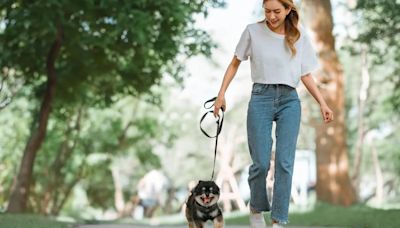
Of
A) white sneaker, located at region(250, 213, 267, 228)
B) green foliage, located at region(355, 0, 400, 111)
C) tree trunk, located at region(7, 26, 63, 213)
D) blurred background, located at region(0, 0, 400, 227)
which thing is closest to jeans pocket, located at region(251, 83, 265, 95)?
white sneaker, located at region(250, 213, 267, 228)

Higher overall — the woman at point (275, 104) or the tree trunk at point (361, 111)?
the tree trunk at point (361, 111)

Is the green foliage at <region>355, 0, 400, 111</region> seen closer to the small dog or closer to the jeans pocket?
the small dog

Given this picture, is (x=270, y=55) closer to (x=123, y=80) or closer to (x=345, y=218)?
(x=345, y=218)

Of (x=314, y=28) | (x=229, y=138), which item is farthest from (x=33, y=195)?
(x=314, y=28)

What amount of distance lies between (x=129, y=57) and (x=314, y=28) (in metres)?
4.42

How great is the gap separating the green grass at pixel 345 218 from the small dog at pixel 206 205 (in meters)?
2.48

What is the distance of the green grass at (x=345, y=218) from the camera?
9.34 m

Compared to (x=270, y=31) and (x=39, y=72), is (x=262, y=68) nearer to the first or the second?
(x=270, y=31)

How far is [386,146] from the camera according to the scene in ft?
138

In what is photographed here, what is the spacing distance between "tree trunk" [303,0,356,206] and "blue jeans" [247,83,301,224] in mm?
11042

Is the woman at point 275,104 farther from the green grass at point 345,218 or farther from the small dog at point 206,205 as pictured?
the green grass at point 345,218

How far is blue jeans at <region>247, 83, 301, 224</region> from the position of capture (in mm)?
5887

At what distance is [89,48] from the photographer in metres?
17.1

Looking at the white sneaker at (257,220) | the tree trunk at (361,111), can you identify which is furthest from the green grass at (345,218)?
the tree trunk at (361,111)
